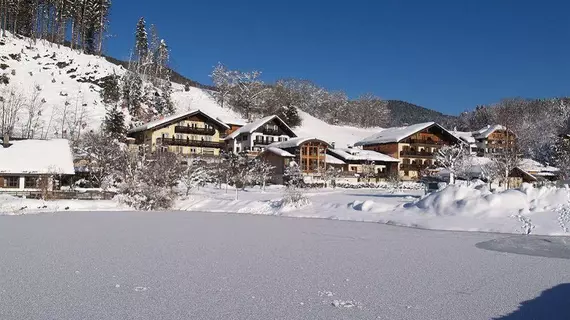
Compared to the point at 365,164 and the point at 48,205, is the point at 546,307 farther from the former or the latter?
the point at 365,164

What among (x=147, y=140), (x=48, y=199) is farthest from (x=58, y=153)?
(x=147, y=140)

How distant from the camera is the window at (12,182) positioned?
3659cm

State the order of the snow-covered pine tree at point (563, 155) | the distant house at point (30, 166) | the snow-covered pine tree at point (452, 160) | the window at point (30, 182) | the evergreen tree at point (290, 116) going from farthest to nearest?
the evergreen tree at point (290, 116) → the snow-covered pine tree at point (563, 155) → the snow-covered pine tree at point (452, 160) → the window at point (30, 182) → the distant house at point (30, 166)

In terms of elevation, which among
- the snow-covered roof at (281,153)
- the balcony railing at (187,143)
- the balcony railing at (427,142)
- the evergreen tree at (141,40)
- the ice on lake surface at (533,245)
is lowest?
the ice on lake surface at (533,245)

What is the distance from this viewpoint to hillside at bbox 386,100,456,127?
115 meters

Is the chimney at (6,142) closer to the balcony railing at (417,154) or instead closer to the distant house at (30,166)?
the distant house at (30,166)

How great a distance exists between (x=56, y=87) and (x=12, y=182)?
2992 centimetres

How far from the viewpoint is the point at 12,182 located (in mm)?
36781

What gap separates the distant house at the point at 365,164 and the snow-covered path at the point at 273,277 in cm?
4072

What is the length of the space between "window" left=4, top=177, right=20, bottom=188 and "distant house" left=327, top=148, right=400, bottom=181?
33308mm

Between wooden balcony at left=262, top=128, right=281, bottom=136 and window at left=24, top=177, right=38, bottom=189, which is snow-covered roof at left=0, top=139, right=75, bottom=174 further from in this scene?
wooden balcony at left=262, top=128, right=281, bottom=136

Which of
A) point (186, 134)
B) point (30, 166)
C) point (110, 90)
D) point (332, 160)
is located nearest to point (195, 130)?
point (186, 134)

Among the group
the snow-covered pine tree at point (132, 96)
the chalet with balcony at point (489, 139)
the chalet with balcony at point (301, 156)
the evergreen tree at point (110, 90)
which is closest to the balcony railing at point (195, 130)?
the chalet with balcony at point (301, 156)

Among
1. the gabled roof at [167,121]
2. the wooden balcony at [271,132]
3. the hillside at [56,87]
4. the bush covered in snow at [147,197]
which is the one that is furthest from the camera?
the wooden balcony at [271,132]
